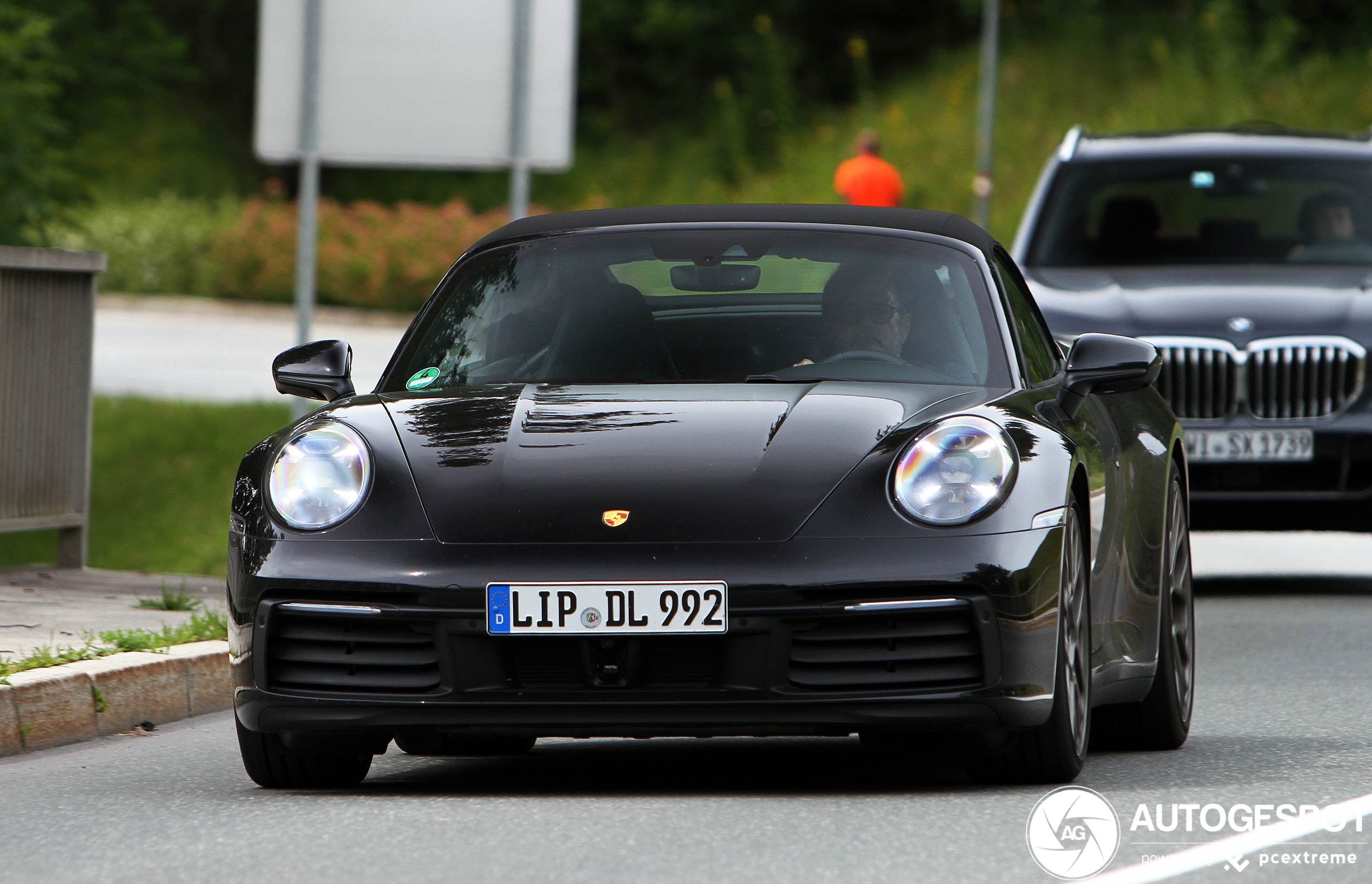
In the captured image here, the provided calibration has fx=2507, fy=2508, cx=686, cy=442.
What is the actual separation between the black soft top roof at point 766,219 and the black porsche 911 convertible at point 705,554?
1.43ft

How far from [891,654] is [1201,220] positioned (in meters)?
7.19

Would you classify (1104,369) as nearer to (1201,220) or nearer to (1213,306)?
(1213,306)

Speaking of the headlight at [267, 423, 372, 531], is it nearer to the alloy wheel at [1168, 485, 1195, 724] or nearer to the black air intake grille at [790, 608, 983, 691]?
the black air intake grille at [790, 608, 983, 691]

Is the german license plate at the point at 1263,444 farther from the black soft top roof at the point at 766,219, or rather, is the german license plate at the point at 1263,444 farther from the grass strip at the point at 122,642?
the grass strip at the point at 122,642

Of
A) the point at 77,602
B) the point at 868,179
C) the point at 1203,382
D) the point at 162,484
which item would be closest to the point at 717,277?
the point at 77,602

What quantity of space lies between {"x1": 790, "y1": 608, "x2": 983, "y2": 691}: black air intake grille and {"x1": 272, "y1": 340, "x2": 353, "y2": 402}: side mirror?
5.58 feet

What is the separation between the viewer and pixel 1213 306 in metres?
10.7

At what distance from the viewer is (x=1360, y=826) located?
536cm

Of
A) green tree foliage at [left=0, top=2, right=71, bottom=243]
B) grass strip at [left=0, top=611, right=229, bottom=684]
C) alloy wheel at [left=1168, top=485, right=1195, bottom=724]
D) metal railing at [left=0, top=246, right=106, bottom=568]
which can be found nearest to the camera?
alloy wheel at [left=1168, top=485, right=1195, bottom=724]

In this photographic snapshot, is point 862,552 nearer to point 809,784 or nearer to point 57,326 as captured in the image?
point 809,784

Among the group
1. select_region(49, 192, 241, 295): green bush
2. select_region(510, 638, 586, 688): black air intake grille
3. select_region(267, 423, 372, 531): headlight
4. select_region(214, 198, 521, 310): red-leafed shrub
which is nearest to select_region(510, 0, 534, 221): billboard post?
select_region(267, 423, 372, 531): headlight

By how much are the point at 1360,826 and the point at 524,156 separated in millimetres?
7668

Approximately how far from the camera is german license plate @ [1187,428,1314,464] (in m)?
10.5

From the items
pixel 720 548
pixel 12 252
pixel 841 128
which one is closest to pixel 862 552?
pixel 720 548
